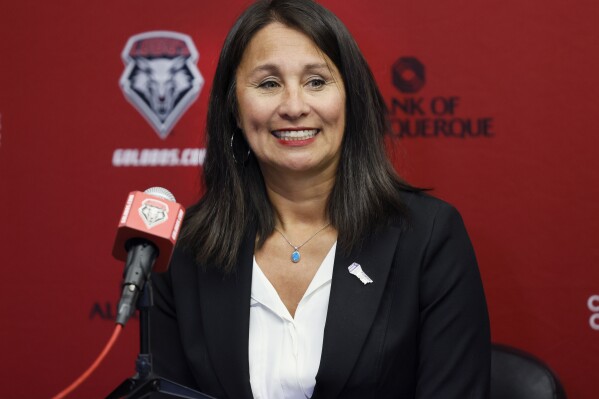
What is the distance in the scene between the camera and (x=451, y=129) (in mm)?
2125

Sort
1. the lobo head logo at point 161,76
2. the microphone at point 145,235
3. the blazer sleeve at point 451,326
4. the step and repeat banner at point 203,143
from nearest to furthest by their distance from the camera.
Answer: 1. the microphone at point 145,235
2. the blazer sleeve at point 451,326
3. the step and repeat banner at point 203,143
4. the lobo head logo at point 161,76

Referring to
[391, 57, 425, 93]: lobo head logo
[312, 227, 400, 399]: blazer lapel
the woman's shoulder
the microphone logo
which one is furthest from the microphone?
[391, 57, 425, 93]: lobo head logo

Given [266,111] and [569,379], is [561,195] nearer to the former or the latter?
[569,379]

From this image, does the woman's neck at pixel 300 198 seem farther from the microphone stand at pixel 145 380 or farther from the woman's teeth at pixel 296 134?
the microphone stand at pixel 145 380

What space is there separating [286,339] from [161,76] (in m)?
0.89

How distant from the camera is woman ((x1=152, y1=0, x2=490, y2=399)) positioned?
1588 millimetres

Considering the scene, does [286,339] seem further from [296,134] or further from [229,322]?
[296,134]

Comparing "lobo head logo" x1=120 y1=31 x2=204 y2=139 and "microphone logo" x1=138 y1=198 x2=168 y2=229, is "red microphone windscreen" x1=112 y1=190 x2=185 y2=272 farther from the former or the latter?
"lobo head logo" x1=120 y1=31 x2=204 y2=139

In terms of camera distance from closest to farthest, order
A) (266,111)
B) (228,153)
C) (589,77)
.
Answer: (266,111), (228,153), (589,77)

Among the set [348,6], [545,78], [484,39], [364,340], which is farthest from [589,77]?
[364,340]

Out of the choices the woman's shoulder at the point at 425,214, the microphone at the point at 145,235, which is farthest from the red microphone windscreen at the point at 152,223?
the woman's shoulder at the point at 425,214

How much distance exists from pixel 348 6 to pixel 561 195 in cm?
70

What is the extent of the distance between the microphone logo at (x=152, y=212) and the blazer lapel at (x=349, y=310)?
570 millimetres

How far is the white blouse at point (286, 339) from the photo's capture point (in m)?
1.63
